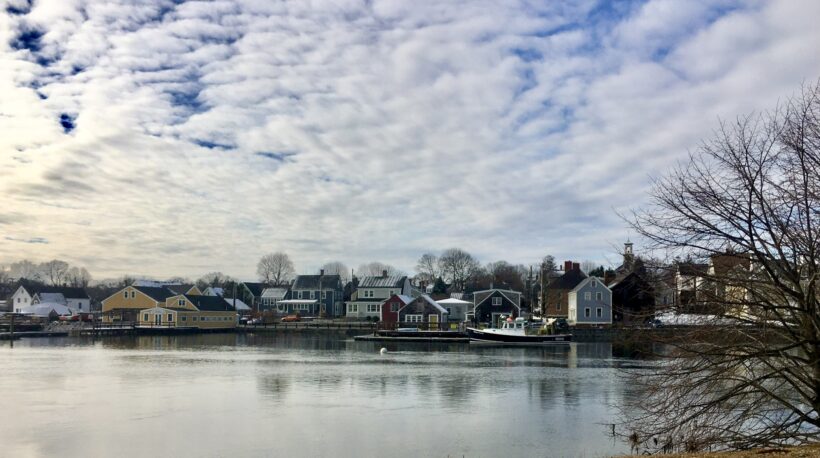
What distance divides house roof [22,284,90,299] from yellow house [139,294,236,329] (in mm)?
40833

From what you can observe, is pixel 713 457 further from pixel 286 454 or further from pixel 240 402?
pixel 240 402

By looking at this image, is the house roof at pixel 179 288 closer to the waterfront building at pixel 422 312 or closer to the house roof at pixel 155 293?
the house roof at pixel 155 293

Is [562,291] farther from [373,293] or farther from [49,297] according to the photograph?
[49,297]

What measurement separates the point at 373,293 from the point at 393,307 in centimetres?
1190

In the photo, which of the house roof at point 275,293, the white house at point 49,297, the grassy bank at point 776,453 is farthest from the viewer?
the white house at point 49,297

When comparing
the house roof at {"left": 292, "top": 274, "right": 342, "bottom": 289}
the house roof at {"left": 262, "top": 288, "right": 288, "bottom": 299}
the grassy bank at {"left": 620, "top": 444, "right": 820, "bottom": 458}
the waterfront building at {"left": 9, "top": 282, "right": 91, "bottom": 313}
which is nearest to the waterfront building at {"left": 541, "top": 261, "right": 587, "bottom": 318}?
the house roof at {"left": 292, "top": 274, "right": 342, "bottom": 289}

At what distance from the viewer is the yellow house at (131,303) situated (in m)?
90.5

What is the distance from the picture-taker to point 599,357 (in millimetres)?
48875

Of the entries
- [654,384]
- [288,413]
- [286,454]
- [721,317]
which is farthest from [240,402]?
[721,317]

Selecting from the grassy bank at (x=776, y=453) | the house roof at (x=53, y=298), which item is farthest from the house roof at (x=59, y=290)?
the grassy bank at (x=776, y=453)

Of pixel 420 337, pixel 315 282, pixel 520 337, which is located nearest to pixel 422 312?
pixel 420 337

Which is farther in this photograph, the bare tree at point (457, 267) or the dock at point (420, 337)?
the bare tree at point (457, 267)

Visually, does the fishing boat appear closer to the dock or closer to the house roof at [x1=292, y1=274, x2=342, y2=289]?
the dock

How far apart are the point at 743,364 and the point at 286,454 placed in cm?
1096
